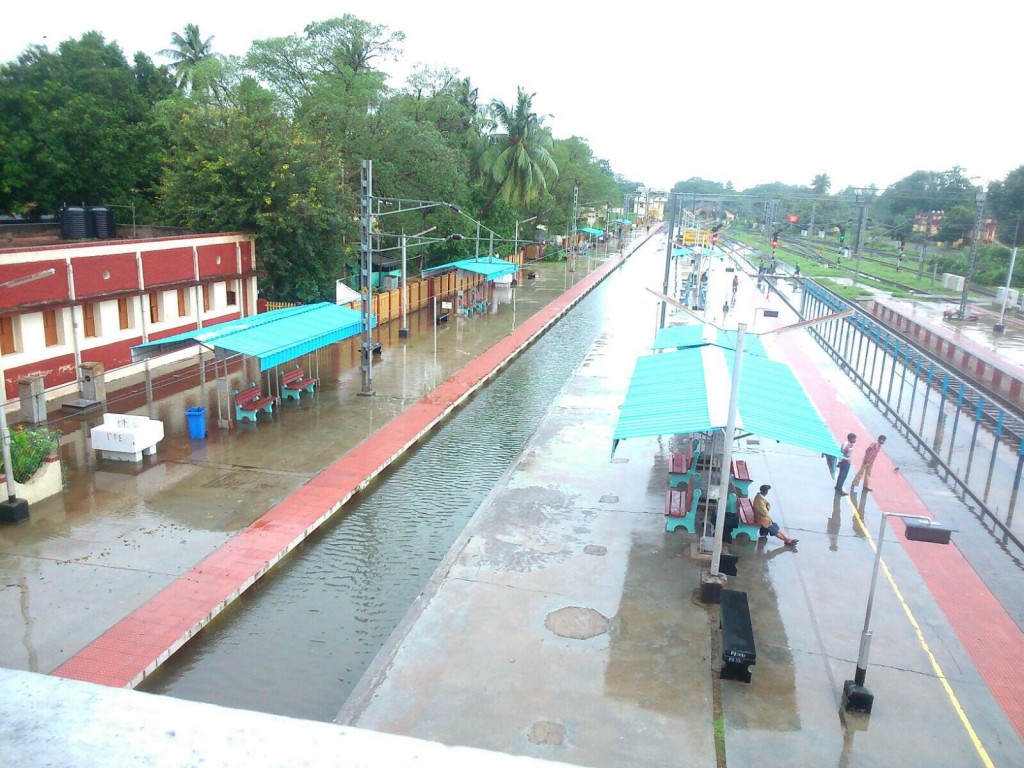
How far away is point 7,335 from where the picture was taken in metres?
18.2

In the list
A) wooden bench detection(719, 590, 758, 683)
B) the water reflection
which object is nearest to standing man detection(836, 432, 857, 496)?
wooden bench detection(719, 590, 758, 683)

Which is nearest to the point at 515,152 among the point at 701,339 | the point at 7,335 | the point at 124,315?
the point at 124,315

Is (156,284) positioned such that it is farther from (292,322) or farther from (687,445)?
(687,445)

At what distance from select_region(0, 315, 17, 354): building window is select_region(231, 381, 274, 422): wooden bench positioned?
17.7 feet

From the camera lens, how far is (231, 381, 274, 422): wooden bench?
18.1 meters

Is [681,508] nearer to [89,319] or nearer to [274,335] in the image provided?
[274,335]

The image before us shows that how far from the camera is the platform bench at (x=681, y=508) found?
42.6 ft

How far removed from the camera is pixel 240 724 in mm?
1958

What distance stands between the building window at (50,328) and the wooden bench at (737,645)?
1780 centimetres

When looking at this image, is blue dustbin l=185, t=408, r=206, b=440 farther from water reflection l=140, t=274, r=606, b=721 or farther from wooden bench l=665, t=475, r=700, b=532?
wooden bench l=665, t=475, r=700, b=532

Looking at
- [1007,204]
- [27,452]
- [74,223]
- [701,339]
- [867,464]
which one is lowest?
[867,464]

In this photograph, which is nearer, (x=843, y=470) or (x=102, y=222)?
(x=843, y=470)

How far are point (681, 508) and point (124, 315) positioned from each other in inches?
672

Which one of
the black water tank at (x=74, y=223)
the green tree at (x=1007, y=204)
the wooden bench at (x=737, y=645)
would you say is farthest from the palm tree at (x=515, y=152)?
the wooden bench at (x=737, y=645)
